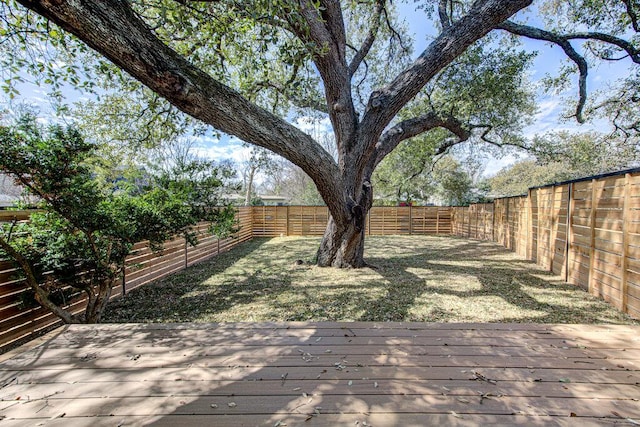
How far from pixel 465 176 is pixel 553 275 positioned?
39.2ft

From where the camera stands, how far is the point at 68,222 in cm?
254

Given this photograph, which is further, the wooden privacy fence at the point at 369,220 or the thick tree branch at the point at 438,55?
the wooden privacy fence at the point at 369,220

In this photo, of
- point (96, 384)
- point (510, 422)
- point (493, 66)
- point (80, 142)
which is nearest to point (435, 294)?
point (510, 422)

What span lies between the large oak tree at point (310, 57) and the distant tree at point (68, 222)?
993mm

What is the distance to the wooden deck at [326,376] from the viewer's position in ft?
4.33

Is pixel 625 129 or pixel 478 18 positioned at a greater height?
pixel 478 18

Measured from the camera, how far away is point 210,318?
3.09m

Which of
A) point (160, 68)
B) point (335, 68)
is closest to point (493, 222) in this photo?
point (335, 68)

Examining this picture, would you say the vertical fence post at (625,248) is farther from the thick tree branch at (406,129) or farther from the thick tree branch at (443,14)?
the thick tree branch at (443,14)

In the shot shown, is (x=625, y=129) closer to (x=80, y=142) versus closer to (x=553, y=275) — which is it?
(x=553, y=275)

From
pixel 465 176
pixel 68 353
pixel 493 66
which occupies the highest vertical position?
pixel 493 66

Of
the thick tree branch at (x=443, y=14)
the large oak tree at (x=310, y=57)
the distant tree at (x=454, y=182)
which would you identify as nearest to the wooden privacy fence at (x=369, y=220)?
the distant tree at (x=454, y=182)

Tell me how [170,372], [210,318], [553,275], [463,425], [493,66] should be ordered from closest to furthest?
[463,425]
[170,372]
[210,318]
[553,275]
[493,66]

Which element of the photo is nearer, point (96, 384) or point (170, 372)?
point (96, 384)
